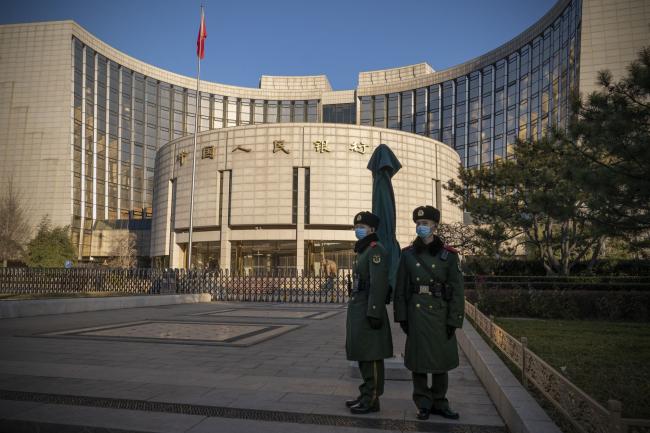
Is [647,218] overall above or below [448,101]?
below

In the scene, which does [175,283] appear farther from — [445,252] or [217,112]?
[217,112]

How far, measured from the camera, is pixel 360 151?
169ft

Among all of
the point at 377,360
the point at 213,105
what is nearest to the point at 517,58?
→ the point at 213,105

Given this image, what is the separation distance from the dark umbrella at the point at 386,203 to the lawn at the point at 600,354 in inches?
113

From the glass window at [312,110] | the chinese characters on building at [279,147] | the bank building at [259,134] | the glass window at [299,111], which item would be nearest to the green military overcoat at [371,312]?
the bank building at [259,134]

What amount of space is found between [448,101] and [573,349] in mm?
68087

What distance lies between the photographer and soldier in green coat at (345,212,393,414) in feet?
16.0

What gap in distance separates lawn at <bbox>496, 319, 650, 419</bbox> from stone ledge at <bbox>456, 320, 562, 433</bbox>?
1.01 m

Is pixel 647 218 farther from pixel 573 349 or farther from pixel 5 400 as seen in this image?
pixel 5 400

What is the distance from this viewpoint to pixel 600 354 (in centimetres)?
824

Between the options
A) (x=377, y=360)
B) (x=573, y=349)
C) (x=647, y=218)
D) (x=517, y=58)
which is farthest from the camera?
(x=517, y=58)

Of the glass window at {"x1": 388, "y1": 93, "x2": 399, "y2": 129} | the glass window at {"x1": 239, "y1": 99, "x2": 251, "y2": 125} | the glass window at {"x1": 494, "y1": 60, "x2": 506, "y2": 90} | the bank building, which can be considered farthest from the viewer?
the glass window at {"x1": 239, "y1": 99, "x2": 251, "y2": 125}

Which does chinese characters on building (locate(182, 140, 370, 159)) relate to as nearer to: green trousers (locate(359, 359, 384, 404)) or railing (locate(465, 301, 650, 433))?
railing (locate(465, 301, 650, 433))

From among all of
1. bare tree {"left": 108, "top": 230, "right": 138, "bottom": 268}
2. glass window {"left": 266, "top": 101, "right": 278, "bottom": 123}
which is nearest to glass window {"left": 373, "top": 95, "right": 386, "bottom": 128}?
glass window {"left": 266, "top": 101, "right": 278, "bottom": 123}
